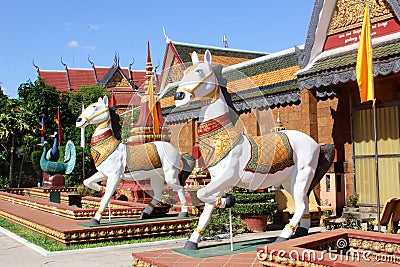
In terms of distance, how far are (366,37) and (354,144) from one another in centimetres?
451

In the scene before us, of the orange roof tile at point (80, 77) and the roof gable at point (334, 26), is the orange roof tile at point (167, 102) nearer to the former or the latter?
the roof gable at point (334, 26)

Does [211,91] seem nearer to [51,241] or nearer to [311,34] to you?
[51,241]

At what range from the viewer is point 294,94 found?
515 inches

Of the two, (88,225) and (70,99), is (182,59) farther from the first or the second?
(70,99)

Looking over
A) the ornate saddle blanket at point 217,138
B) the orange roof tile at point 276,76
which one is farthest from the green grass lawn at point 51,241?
the orange roof tile at point 276,76

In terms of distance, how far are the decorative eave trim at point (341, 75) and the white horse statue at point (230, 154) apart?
3990mm

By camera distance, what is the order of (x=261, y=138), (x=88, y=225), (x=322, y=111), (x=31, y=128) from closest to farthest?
1. (x=261, y=138)
2. (x=88, y=225)
3. (x=322, y=111)
4. (x=31, y=128)

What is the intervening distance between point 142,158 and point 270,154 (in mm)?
3907

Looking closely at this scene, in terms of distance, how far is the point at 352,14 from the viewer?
37.2 feet

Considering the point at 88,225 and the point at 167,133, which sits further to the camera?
the point at 167,133

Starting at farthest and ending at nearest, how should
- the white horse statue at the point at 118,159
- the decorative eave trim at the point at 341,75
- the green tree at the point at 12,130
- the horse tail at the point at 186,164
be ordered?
the green tree at the point at 12,130 → the horse tail at the point at 186,164 → the decorative eave trim at the point at 341,75 → the white horse statue at the point at 118,159

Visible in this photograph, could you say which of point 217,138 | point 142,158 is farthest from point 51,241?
point 217,138

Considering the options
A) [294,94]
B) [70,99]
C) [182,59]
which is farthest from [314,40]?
[70,99]

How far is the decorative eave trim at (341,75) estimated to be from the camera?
951cm
